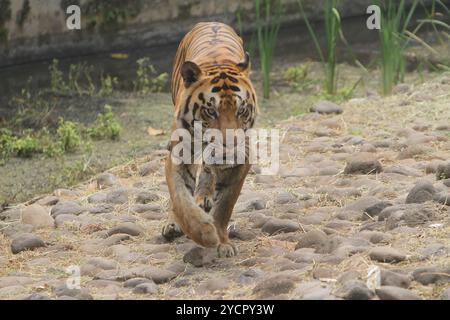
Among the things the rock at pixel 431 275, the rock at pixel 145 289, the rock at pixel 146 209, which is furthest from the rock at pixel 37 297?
the rock at pixel 146 209

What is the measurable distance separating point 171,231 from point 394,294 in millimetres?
1708

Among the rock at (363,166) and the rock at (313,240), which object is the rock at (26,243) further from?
the rock at (363,166)

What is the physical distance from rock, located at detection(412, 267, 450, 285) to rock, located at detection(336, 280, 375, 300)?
0.34m

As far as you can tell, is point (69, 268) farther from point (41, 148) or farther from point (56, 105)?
point (56, 105)

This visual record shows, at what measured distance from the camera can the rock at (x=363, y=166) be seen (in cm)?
682

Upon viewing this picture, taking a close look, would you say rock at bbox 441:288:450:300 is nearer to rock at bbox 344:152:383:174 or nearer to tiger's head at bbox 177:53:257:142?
tiger's head at bbox 177:53:257:142

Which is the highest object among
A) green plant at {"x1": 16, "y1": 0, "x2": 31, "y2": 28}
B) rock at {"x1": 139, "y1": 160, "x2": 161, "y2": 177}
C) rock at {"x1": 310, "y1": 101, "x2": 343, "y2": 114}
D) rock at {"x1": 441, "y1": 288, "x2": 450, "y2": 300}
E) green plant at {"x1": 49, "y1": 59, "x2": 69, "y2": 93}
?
green plant at {"x1": 16, "y1": 0, "x2": 31, "y2": 28}

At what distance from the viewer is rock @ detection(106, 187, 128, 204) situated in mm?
6641

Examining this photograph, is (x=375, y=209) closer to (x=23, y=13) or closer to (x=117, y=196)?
(x=117, y=196)

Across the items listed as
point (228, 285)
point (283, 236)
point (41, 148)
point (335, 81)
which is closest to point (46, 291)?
point (228, 285)

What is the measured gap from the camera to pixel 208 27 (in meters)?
6.22

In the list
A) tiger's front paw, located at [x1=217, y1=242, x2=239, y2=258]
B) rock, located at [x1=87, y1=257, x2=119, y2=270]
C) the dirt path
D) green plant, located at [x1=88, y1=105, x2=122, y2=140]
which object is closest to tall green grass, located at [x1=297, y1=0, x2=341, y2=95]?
the dirt path

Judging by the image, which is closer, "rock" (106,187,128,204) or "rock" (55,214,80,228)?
"rock" (55,214,80,228)

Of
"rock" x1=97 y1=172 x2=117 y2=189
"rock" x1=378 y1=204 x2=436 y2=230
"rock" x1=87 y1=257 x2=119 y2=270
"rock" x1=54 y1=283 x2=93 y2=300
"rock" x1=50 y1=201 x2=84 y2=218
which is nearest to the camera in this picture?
"rock" x1=54 y1=283 x2=93 y2=300
